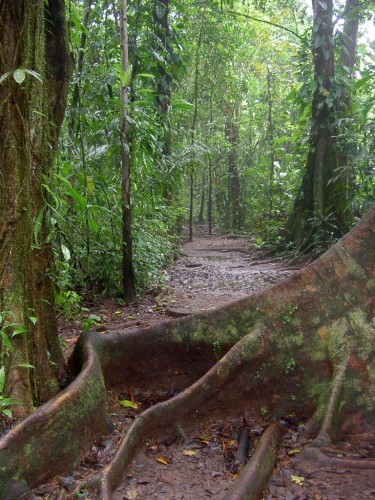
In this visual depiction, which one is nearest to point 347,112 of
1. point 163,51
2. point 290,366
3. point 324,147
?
point 324,147

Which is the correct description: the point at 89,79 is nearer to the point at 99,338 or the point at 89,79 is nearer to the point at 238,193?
the point at 99,338

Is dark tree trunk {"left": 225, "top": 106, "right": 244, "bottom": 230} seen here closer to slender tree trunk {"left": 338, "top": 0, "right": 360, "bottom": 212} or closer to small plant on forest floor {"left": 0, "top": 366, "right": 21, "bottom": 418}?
slender tree trunk {"left": 338, "top": 0, "right": 360, "bottom": 212}

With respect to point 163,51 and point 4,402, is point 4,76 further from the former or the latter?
point 163,51

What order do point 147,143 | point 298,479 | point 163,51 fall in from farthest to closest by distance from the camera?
point 163,51 < point 147,143 < point 298,479

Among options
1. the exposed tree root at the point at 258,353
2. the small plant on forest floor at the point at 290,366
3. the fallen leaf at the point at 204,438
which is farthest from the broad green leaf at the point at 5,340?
the small plant on forest floor at the point at 290,366

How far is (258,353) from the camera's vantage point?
12.4 feet

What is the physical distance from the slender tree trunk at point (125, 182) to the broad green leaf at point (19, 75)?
3.31 metres

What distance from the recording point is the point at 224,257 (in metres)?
13.8

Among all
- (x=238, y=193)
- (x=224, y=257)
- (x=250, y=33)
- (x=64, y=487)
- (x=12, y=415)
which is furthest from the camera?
(x=238, y=193)

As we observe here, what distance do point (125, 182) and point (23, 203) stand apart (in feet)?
11.8

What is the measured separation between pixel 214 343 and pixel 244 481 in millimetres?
1507

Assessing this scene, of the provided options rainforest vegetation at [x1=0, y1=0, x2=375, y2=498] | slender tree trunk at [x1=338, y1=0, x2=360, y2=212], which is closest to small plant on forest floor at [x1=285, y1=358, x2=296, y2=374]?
rainforest vegetation at [x1=0, y1=0, x2=375, y2=498]

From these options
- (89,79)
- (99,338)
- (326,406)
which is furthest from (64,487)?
(89,79)

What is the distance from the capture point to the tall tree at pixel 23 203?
2.92 meters
